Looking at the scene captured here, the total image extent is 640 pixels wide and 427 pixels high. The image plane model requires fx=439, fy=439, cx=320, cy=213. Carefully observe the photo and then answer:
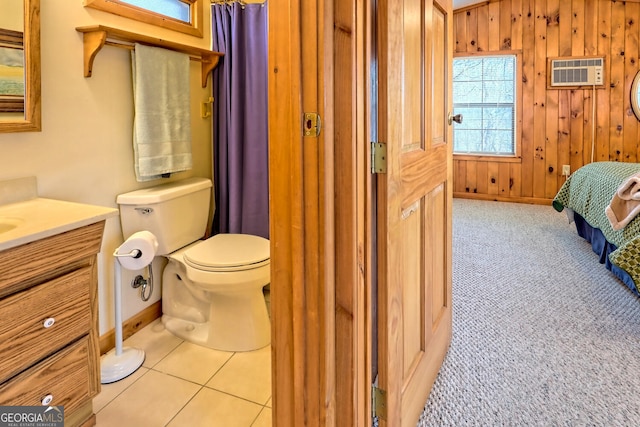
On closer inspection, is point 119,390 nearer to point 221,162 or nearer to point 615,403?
point 221,162

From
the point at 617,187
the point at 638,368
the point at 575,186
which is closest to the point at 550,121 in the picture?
the point at 575,186

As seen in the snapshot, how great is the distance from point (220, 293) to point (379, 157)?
118 centimetres

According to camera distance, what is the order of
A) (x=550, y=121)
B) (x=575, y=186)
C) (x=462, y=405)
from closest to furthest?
(x=462, y=405) → (x=575, y=186) → (x=550, y=121)

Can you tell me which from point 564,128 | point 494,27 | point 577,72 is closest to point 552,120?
point 564,128

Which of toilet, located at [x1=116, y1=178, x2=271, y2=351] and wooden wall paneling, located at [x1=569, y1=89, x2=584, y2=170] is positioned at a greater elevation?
wooden wall paneling, located at [x1=569, y1=89, x2=584, y2=170]

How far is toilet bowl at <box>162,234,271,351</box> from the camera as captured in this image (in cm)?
193

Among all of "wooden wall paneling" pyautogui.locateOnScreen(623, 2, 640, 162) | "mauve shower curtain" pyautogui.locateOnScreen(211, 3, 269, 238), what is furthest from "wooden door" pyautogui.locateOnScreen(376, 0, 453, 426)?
"wooden wall paneling" pyautogui.locateOnScreen(623, 2, 640, 162)

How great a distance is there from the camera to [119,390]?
1756mm

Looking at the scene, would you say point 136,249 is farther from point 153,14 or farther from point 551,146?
point 551,146

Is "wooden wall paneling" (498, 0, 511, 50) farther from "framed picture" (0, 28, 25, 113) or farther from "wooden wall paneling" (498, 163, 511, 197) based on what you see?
"framed picture" (0, 28, 25, 113)

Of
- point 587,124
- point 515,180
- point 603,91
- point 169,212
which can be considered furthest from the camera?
point 515,180

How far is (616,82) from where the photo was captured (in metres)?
4.79

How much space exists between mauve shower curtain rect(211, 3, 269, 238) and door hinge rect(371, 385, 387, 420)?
4.52 ft

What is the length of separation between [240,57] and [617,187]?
2344 mm
